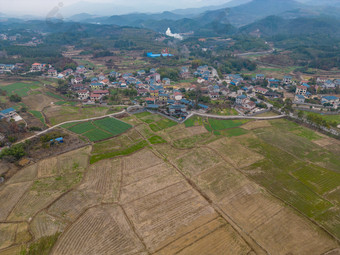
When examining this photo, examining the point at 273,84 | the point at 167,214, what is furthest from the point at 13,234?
the point at 273,84

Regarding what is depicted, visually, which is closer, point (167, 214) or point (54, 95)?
point (167, 214)

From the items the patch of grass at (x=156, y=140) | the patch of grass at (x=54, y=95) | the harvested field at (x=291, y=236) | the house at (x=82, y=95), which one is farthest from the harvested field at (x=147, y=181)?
the patch of grass at (x=54, y=95)

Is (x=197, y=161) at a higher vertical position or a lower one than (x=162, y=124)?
lower

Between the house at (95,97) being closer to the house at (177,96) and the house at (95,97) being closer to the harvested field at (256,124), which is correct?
the house at (177,96)

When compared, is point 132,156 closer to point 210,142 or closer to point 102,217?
point 102,217

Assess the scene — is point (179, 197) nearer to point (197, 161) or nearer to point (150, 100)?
point (197, 161)

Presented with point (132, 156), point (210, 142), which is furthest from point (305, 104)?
point (132, 156)
